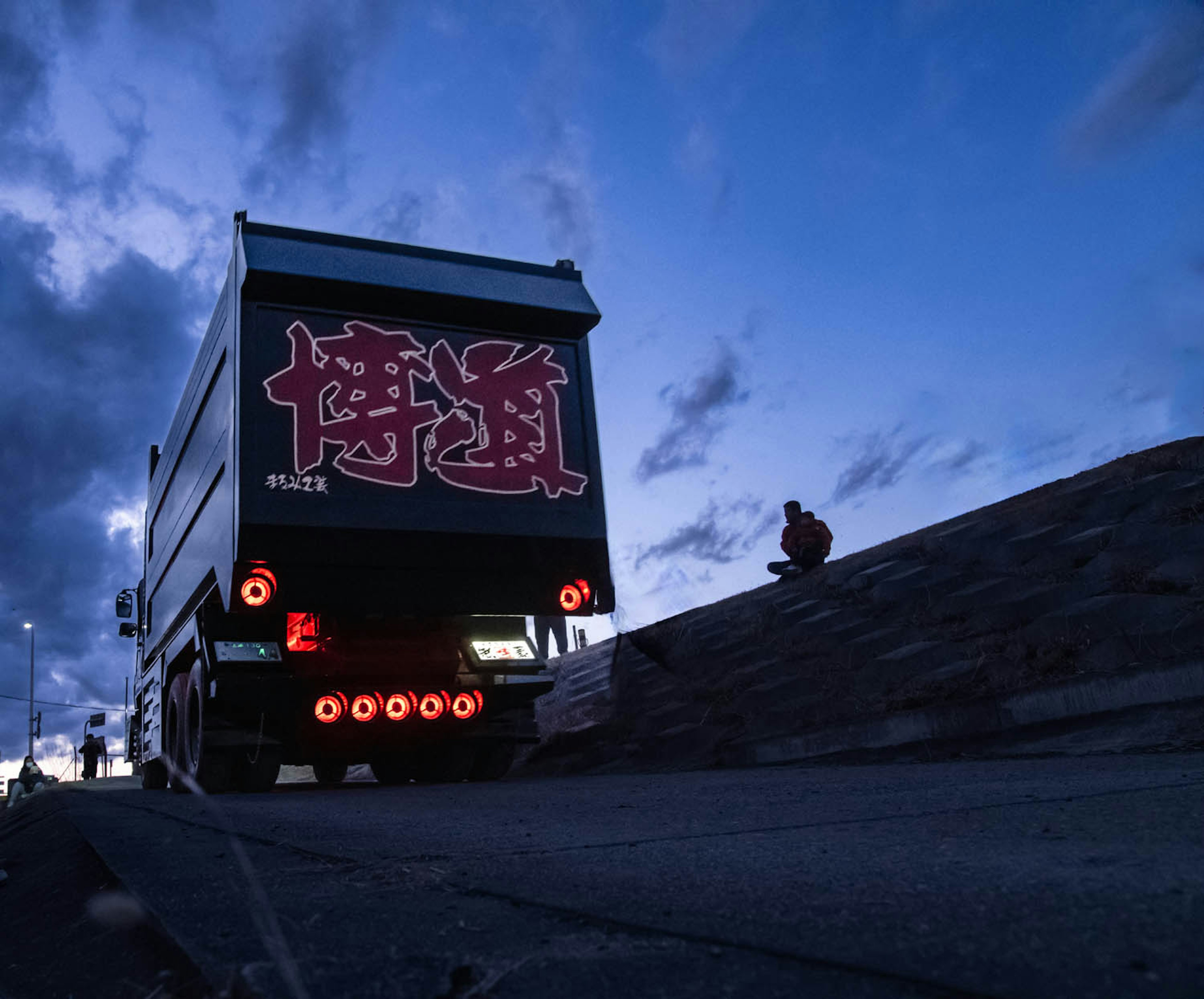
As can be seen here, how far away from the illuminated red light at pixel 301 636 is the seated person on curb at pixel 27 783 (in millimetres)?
9502

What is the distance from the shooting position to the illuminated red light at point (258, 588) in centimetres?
617

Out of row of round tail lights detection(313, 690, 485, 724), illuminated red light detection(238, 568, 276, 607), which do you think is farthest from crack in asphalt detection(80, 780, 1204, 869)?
row of round tail lights detection(313, 690, 485, 724)

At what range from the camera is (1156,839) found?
6.95 ft

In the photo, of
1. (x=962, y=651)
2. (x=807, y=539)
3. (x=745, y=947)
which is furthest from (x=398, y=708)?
(x=745, y=947)

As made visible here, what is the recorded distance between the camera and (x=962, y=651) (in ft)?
20.6

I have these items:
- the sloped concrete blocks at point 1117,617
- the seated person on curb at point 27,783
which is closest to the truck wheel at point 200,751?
the sloped concrete blocks at point 1117,617

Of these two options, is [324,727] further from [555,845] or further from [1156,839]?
[1156,839]

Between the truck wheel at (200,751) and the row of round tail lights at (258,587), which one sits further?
the truck wheel at (200,751)

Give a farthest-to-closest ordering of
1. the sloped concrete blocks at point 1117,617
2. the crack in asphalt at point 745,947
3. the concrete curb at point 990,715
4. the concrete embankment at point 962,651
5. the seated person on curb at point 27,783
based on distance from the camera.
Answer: the seated person on curb at point 27,783 < the sloped concrete blocks at point 1117,617 < the concrete embankment at point 962,651 < the concrete curb at point 990,715 < the crack in asphalt at point 745,947

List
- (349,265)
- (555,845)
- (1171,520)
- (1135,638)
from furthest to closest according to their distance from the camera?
(349,265) < (1171,520) < (1135,638) < (555,845)

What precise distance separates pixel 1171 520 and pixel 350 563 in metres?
5.64

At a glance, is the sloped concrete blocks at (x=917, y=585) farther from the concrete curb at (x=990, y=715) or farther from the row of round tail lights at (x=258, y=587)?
the row of round tail lights at (x=258, y=587)

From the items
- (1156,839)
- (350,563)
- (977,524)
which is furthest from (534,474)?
(1156,839)

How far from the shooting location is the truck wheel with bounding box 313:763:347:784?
1080 cm
